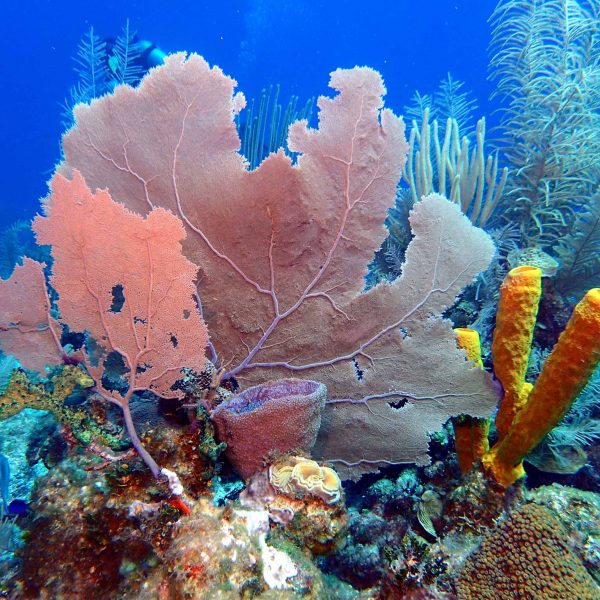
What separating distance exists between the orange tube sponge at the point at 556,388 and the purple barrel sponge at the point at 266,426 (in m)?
1.24

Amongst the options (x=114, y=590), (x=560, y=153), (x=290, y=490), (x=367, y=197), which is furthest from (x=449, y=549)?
(x=560, y=153)

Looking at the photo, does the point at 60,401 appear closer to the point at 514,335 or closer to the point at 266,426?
the point at 266,426

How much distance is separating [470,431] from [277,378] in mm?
1438

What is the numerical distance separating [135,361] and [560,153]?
5.07 metres

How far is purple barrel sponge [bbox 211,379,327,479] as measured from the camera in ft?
7.07

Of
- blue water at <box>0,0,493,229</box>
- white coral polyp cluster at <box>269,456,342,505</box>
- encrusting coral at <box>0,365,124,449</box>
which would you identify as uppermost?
blue water at <box>0,0,493,229</box>

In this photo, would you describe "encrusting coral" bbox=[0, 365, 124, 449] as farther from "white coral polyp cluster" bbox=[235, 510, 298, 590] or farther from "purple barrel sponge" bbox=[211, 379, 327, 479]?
"white coral polyp cluster" bbox=[235, 510, 298, 590]

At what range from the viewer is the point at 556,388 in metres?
2.22

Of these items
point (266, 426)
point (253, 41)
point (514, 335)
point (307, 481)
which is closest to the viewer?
point (307, 481)

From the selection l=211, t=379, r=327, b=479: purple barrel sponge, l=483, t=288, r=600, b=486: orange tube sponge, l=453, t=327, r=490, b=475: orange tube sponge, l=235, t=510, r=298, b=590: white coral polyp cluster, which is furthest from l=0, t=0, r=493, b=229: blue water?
l=235, t=510, r=298, b=590: white coral polyp cluster

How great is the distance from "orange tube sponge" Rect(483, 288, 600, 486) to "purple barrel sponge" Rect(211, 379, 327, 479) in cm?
124

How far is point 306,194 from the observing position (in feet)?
8.34

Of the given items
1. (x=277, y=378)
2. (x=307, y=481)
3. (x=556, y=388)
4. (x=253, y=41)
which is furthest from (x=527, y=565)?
(x=253, y=41)

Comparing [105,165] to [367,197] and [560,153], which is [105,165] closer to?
[367,197]
